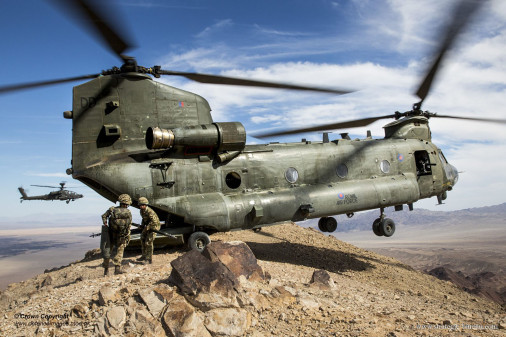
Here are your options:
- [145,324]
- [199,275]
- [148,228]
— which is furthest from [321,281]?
[148,228]

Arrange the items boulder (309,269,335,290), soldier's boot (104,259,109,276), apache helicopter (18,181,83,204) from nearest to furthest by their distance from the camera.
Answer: boulder (309,269,335,290) < soldier's boot (104,259,109,276) < apache helicopter (18,181,83,204)

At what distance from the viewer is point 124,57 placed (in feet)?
28.4

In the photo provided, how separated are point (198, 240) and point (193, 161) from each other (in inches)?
88.7

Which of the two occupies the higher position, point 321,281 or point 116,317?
point 116,317

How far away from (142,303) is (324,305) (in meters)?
3.24

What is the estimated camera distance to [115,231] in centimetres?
742

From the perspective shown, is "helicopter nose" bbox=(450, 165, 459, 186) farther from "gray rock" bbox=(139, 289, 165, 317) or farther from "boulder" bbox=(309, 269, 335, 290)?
"gray rock" bbox=(139, 289, 165, 317)

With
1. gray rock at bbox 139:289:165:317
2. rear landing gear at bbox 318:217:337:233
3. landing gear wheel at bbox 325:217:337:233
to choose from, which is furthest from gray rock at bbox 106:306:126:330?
landing gear wheel at bbox 325:217:337:233

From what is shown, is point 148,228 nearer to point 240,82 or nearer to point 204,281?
point 204,281

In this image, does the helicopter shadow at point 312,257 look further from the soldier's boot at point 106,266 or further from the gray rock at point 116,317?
the gray rock at point 116,317

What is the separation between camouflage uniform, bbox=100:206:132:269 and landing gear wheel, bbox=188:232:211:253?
76.2 inches

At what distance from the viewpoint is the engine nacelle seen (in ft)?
28.4

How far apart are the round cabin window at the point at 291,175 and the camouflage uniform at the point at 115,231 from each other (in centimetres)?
515

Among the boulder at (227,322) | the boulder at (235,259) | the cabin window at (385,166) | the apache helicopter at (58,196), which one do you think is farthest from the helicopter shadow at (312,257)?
the apache helicopter at (58,196)
